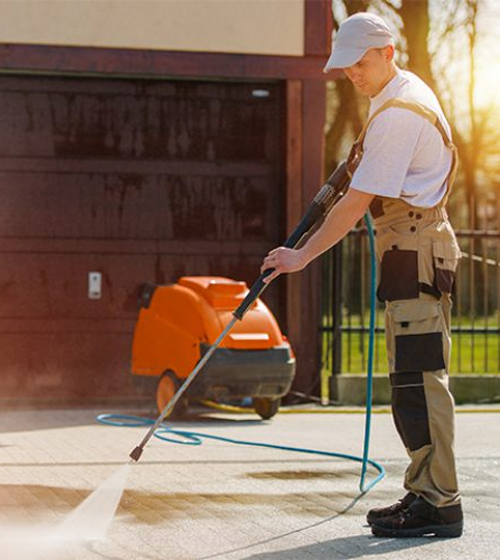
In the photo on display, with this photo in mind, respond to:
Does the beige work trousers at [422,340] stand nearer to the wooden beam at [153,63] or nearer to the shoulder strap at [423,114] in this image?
the shoulder strap at [423,114]

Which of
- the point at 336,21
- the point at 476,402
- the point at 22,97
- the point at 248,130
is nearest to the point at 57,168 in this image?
the point at 22,97

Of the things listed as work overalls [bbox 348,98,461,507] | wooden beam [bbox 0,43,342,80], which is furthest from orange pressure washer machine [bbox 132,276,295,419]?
work overalls [bbox 348,98,461,507]

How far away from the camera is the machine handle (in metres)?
5.68

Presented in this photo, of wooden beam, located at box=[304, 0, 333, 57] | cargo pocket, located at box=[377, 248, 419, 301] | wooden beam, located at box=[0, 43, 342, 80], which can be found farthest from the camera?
wooden beam, located at box=[304, 0, 333, 57]

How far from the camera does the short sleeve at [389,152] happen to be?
524cm

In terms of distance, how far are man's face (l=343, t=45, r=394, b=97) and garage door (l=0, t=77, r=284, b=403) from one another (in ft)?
19.9

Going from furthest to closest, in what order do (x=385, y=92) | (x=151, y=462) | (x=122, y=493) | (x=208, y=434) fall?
(x=208, y=434), (x=151, y=462), (x=122, y=493), (x=385, y=92)

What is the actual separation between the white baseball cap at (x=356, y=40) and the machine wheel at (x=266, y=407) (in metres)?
4.87

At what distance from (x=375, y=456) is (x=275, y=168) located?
428 cm

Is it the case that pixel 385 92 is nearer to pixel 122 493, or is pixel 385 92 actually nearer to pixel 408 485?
pixel 408 485

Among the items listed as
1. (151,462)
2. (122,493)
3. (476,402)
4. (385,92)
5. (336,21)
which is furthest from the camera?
(336,21)

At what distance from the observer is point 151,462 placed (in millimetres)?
7383

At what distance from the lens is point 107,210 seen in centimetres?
1129

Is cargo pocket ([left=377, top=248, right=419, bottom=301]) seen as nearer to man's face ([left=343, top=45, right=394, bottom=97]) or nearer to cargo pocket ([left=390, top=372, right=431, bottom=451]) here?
cargo pocket ([left=390, top=372, right=431, bottom=451])
